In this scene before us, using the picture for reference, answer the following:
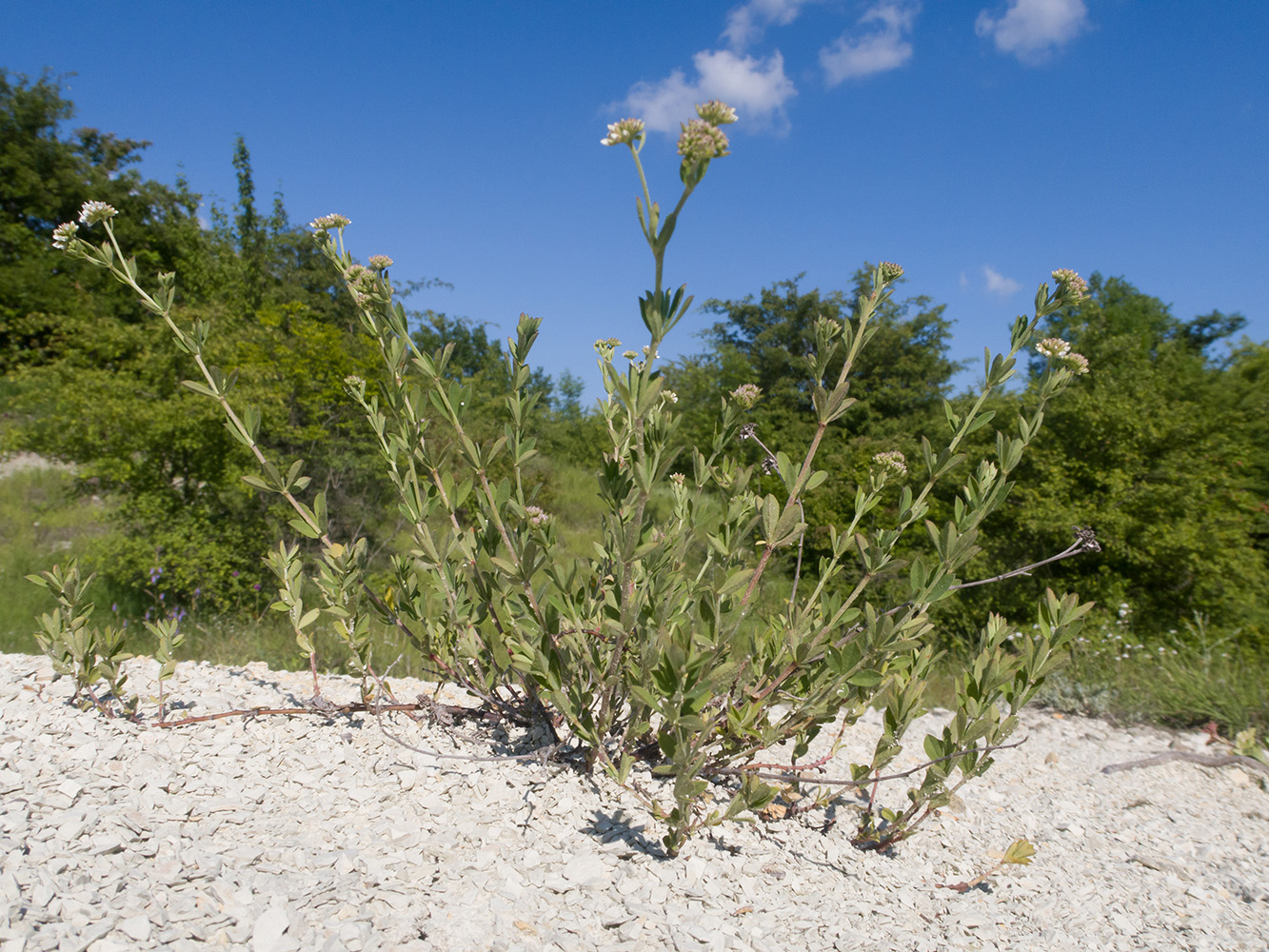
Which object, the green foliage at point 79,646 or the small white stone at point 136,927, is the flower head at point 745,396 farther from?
the green foliage at point 79,646

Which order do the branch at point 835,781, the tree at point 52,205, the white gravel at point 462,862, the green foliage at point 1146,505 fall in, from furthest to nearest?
the tree at point 52,205, the green foliage at point 1146,505, the branch at point 835,781, the white gravel at point 462,862

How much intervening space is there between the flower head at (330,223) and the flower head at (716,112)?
1.38 m

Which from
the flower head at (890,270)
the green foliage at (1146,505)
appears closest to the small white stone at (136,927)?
the flower head at (890,270)

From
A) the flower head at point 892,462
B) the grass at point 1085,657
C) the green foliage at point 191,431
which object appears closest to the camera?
the flower head at point 892,462

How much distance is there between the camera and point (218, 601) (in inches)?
281

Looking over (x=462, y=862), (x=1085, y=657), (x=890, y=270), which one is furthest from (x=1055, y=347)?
(x=1085, y=657)

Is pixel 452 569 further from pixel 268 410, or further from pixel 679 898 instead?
pixel 268 410

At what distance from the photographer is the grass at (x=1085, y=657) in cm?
401

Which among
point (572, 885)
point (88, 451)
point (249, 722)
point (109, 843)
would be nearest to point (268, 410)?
point (88, 451)

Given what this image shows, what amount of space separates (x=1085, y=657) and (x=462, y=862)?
4.81 metres

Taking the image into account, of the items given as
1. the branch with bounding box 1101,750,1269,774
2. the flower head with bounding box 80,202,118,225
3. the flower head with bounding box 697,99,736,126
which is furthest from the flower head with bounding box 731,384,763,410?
the branch with bounding box 1101,750,1269,774

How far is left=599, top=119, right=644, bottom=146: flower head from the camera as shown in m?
1.45

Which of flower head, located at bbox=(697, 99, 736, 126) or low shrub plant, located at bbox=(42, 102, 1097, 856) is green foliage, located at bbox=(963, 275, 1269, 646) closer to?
low shrub plant, located at bbox=(42, 102, 1097, 856)

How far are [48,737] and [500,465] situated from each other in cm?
932
